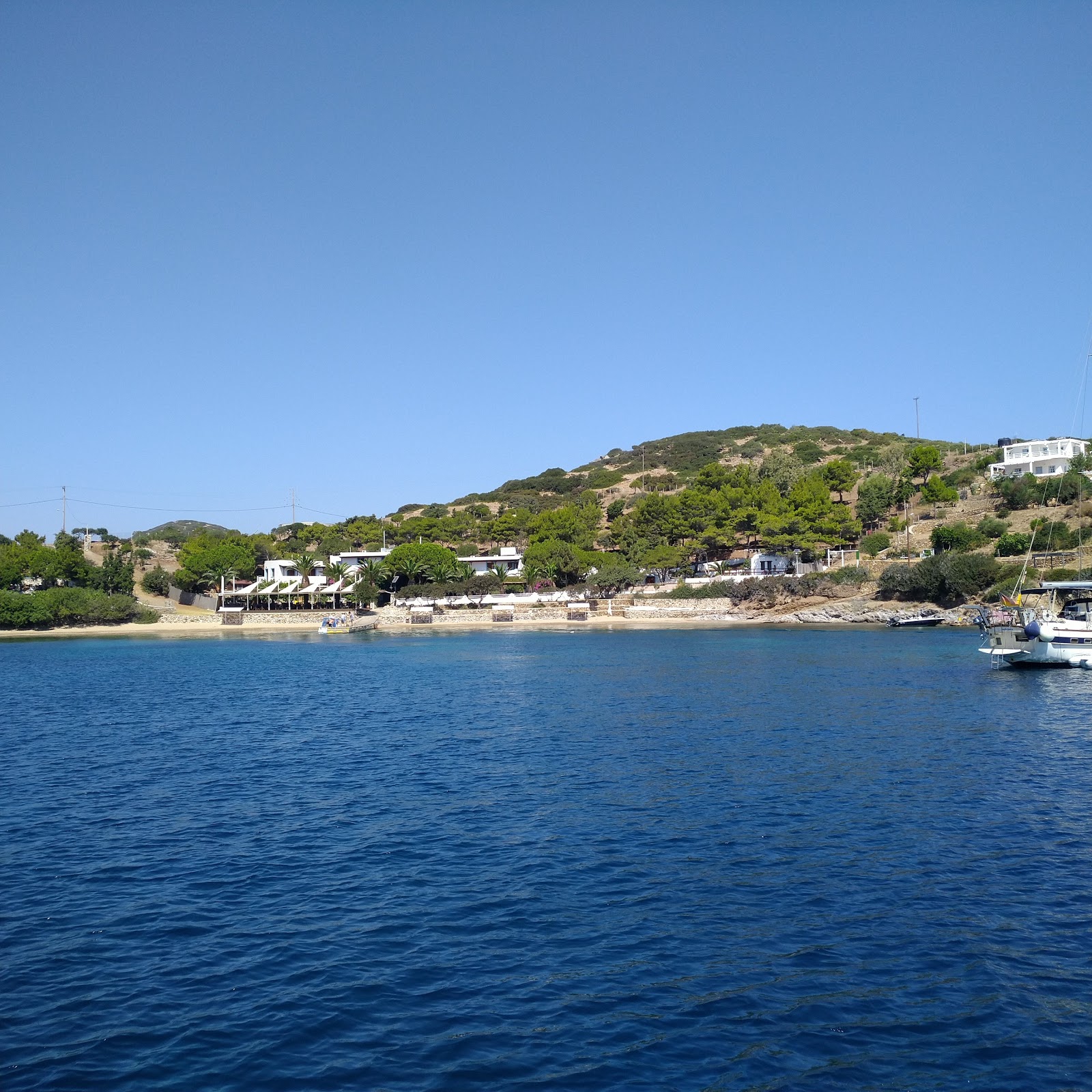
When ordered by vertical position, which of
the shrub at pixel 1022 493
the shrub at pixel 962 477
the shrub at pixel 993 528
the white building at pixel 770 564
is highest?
the shrub at pixel 962 477

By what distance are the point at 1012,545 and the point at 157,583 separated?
265 ft

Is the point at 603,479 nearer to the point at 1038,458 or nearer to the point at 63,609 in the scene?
the point at 1038,458

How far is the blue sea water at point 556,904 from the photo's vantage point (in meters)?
9.27

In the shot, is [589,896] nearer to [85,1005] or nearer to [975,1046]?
[975,1046]

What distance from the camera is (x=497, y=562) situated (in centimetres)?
10194

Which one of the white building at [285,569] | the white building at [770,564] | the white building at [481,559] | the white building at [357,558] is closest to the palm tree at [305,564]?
the white building at [285,569]

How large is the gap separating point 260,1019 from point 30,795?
13.1m

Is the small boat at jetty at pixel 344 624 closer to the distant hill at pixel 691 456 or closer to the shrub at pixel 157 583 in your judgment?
the shrub at pixel 157 583

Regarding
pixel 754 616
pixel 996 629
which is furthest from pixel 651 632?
pixel 996 629

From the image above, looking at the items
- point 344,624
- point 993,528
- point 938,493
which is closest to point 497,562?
point 344,624

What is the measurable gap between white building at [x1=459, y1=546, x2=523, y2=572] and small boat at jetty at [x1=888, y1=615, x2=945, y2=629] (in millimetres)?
42960

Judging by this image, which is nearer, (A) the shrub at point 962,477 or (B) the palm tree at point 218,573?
(B) the palm tree at point 218,573

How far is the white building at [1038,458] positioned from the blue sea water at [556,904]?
7062 cm

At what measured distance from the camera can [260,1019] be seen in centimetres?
996
